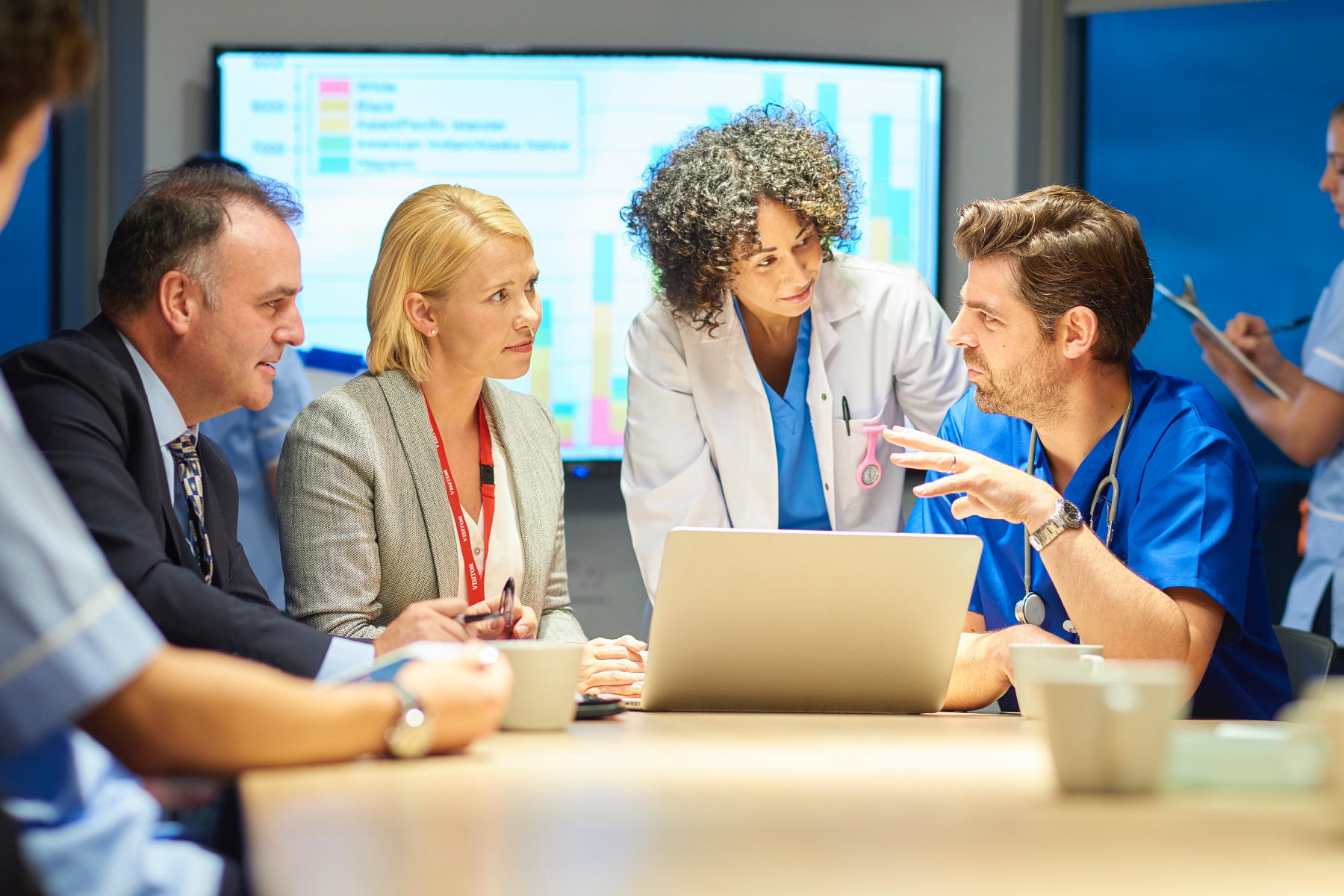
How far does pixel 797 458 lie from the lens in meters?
2.70

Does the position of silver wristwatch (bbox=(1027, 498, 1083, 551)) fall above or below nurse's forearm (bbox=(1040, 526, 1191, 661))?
above

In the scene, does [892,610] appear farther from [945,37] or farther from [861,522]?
[945,37]

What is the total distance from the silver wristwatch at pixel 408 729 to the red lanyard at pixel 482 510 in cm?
105

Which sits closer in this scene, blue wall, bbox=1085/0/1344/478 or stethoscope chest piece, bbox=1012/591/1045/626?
stethoscope chest piece, bbox=1012/591/1045/626

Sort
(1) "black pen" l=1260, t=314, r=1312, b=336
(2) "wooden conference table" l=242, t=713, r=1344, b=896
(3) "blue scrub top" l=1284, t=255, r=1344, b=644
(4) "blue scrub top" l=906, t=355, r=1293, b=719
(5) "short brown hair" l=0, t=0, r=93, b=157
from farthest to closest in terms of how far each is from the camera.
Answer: (1) "black pen" l=1260, t=314, r=1312, b=336, (3) "blue scrub top" l=1284, t=255, r=1344, b=644, (4) "blue scrub top" l=906, t=355, r=1293, b=719, (5) "short brown hair" l=0, t=0, r=93, b=157, (2) "wooden conference table" l=242, t=713, r=1344, b=896

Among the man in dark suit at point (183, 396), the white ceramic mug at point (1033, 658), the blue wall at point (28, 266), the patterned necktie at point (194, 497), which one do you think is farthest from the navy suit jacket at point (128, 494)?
the blue wall at point (28, 266)

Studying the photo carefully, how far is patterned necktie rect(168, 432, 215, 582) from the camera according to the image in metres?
1.70

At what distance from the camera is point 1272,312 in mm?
3574

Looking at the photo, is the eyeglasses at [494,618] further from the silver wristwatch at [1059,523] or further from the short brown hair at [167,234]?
the silver wristwatch at [1059,523]

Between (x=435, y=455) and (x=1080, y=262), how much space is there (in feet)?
3.73

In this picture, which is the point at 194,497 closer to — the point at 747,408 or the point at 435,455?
the point at 435,455

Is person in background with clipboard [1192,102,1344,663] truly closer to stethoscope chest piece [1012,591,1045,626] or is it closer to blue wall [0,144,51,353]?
stethoscope chest piece [1012,591,1045,626]

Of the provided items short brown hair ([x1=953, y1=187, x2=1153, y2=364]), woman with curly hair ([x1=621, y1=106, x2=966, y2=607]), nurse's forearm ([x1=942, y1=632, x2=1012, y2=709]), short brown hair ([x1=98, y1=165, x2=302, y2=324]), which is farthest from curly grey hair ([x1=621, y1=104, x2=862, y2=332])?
nurse's forearm ([x1=942, y1=632, x2=1012, y2=709])

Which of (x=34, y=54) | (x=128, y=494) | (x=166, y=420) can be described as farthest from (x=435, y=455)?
(x=34, y=54)
